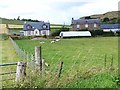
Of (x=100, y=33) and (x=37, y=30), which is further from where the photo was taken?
(x=37, y=30)

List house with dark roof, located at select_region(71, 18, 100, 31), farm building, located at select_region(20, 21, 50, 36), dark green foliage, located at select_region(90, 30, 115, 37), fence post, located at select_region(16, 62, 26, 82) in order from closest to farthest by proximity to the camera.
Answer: fence post, located at select_region(16, 62, 26, 82) → dark green foliage, located at select_region(90, 30, 115, 37) → farm building, located at select_region(20, 21, 50, 36) → house with dark roof, located at select_region(71, 18, 100, 31)

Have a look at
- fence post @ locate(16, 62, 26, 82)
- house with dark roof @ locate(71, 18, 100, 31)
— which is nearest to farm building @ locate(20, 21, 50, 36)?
house with dark roof @ locate(71, 18, 100, 31)

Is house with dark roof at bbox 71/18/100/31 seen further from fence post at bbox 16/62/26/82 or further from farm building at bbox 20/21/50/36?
fence post at bbox 16/62/26/82

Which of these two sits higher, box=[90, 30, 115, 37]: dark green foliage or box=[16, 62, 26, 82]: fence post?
box=[16, 62, 26, 82]: fence post

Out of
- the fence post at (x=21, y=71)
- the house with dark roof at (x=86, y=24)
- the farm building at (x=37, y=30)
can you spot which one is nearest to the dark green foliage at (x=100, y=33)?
the farm building at (x=37, y=30)

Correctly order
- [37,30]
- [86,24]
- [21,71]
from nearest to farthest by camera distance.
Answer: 1. [21,71]
2. [37,30]
3. [86,24]

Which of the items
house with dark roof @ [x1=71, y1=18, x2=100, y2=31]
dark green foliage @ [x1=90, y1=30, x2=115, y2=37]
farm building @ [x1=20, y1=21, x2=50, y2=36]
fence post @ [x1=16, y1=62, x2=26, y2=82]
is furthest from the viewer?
house with dark roof @ [x1=71, y1=18, x2=100, y2=31]

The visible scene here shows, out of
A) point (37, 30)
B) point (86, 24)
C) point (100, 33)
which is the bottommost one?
point (100, 33)

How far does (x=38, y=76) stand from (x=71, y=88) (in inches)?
46.4

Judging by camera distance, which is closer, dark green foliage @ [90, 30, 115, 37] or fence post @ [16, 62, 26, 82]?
fence post @ [16, 62, 26, 82]

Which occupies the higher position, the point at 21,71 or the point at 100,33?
the point at 21,71

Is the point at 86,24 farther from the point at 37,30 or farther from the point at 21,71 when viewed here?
the point at 21,71

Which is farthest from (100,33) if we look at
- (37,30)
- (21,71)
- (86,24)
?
(21,71)

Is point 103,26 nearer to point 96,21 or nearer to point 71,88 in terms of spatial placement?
point 96,21
